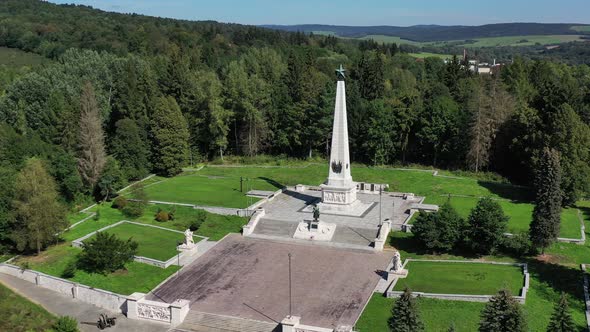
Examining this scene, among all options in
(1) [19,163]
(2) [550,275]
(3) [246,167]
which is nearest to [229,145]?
(3) [246,167]

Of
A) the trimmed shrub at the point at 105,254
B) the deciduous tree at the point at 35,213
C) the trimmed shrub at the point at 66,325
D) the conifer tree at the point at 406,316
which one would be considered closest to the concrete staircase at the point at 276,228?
the trimmed shrub at the point at 105,254

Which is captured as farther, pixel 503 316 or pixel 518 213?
pixel 518 213

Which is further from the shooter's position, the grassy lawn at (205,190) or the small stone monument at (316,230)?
the grassy lawn at (205,190)

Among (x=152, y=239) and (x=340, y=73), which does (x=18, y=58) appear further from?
(x=340, y=73)

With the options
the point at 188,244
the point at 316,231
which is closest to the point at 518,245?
the point at 316,231

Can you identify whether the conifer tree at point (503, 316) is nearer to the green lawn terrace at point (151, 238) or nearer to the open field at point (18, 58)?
the green lawn terrace at point (151, 238)

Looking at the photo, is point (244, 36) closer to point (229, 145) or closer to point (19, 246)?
point (229, 145)
